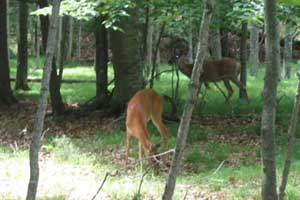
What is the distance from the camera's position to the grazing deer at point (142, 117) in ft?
26.2

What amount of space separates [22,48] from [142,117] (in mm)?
9865

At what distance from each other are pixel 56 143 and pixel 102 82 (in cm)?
409

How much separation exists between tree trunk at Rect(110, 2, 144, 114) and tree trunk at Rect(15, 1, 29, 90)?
5.59m

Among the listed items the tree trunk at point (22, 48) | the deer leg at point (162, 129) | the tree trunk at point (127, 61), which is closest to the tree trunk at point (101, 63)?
the tree trunk at point (127, 61)

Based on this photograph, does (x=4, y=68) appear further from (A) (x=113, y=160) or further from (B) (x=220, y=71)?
(A) (x=113, y=160)

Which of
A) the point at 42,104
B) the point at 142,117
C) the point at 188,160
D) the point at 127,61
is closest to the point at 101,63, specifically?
the point at 127,61

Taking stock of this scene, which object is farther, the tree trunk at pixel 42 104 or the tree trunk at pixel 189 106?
the tree trunk at pixel 42 104

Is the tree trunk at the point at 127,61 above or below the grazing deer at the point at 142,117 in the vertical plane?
above

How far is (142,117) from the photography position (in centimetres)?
865

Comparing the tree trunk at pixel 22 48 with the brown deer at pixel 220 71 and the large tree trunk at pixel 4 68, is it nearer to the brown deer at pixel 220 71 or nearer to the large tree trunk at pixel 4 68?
the large tree trunk at pixel 4 68

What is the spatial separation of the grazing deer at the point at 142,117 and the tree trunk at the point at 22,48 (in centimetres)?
871

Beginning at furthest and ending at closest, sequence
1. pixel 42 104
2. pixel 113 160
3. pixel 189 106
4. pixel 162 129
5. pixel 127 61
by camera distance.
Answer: pixel 127 61 < pixel 162 129 < pixel 113 160 < pixel 42 104 < pixel 189 106

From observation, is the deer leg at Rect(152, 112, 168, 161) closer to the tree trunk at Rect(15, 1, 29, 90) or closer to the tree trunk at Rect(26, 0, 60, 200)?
the tree trunk at Rect(26, 0, 60, 200)

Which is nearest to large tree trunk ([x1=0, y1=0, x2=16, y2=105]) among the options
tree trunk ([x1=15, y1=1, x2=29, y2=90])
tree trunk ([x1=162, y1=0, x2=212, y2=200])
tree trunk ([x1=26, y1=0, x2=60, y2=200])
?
tree trunk ([x1=15, y1=1, x2=29, y2=90])
